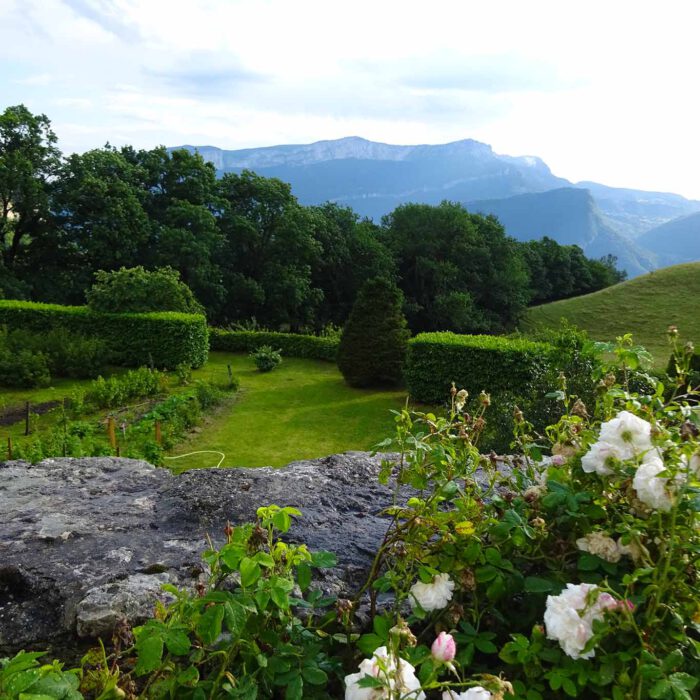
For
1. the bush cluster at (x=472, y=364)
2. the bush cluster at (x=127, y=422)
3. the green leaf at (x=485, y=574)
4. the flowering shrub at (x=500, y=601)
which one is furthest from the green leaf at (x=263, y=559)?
the bush cluster at (x=472, y=364)

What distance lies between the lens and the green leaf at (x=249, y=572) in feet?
4.40

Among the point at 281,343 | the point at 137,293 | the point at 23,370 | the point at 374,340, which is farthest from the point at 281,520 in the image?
the point at 281,343

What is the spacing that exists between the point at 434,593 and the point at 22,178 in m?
29.5

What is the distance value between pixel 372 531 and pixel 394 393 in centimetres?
1546

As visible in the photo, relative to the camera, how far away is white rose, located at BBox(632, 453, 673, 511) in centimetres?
132

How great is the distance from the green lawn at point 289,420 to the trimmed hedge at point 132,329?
1.12 m

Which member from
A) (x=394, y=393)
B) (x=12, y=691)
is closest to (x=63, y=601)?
(x=12, y=691)

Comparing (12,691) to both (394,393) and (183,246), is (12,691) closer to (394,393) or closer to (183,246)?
(394,393)

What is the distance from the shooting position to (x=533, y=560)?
1607 mm

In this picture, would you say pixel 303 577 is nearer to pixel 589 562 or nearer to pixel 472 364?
pixel 589 562

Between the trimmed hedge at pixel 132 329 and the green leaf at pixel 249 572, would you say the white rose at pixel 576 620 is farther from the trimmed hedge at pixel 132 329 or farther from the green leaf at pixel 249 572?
the trimmed hedge at pixel 132 329

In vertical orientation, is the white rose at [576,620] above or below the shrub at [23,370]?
above

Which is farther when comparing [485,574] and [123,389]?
[123,389]

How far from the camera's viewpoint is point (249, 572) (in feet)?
4.40
